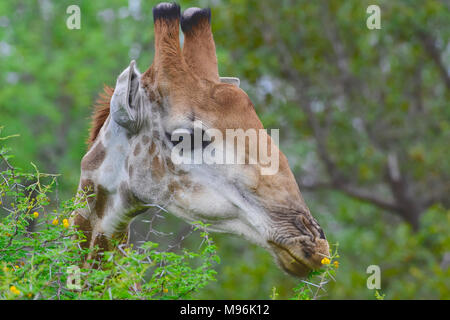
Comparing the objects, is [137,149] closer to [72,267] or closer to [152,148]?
[152,148]

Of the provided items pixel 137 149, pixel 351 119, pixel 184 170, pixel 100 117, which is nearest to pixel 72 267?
pixel 184 170

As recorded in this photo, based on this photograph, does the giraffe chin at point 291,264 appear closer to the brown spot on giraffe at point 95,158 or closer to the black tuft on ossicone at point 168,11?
the brown spot on giraffe at point 95,158

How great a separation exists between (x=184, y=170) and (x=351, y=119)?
8.62 m

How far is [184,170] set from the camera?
11.9 ft

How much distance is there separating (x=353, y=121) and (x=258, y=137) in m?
8.60

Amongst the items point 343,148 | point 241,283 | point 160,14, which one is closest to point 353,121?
point 343,148

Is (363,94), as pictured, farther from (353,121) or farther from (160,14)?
(160,14)

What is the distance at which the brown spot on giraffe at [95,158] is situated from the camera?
3900mm

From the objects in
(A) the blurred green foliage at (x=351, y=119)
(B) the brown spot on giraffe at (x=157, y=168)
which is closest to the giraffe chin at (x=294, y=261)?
(B) the brown spot on giraffe at (x=157, y=168)

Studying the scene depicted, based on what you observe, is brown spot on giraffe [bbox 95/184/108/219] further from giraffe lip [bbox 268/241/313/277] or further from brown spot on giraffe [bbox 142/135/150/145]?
giraffe lip [bbox 268/241/313/277]

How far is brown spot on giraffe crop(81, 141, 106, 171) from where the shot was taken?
12.8ft

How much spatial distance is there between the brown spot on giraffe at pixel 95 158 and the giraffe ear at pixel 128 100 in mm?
266

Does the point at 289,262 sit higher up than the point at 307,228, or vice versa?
the point at 307,228

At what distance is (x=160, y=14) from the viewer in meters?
3.82
